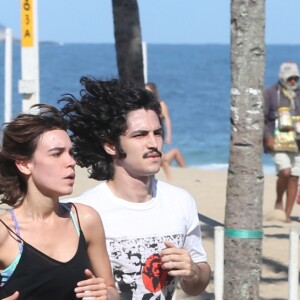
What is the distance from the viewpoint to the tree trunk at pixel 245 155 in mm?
5566

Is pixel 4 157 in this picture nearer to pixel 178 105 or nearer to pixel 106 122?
pixel 106 122

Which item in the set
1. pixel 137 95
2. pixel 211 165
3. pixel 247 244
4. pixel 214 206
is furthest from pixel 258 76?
pixel 211 165

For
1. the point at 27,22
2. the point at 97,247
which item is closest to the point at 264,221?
the point at 27,22

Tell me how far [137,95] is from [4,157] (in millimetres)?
670

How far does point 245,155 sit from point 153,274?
1.67 metres

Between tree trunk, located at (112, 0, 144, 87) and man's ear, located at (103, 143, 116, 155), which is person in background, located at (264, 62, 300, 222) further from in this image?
man's ear, located at (103, 143, 116, 155)

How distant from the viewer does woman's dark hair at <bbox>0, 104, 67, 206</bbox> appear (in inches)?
153

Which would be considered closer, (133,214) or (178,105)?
(133,214)

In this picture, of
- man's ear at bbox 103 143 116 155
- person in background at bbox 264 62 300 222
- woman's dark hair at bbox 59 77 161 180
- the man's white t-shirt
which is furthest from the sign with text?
the man's white t-shirt

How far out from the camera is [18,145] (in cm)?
392

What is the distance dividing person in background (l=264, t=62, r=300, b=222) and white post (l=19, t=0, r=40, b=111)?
7.84 ft

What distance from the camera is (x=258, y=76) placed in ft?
18.3

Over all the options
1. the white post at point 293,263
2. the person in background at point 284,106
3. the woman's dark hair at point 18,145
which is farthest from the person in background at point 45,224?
the person in background at point 284,106

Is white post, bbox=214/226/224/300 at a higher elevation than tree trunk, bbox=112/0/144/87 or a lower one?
lower
